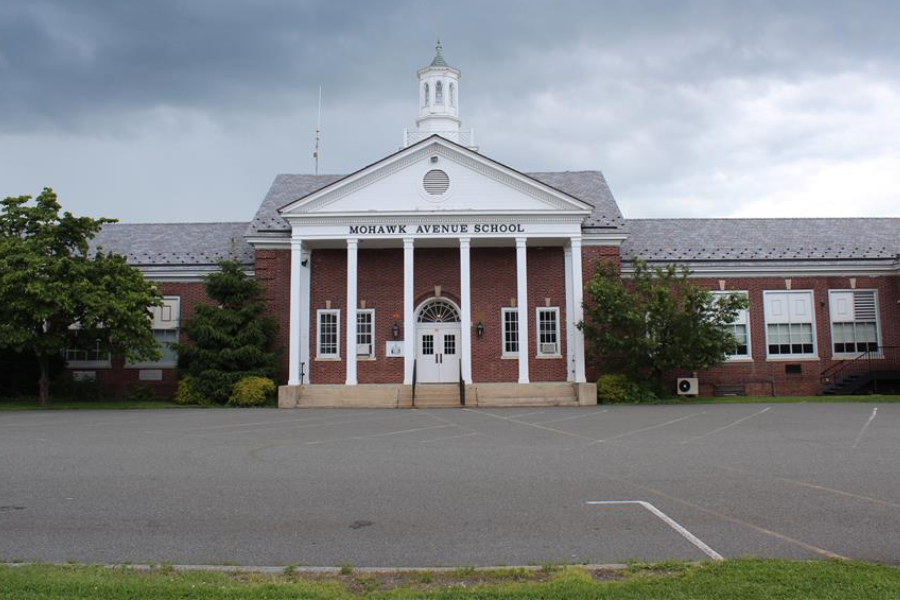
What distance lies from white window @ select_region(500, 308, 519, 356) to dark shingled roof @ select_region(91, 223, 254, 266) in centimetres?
1050

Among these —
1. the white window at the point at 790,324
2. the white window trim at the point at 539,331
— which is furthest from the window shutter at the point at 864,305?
the white window trim at the point at 539,331

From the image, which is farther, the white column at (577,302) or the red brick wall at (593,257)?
the red brick wall at (593,257)

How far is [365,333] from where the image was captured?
92.8 ft

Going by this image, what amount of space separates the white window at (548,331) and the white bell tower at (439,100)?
986 centimetres

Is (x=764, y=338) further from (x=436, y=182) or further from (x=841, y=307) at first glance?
(x=436, y=182)

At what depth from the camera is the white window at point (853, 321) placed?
2919 cm

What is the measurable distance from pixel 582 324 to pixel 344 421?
32.7ft

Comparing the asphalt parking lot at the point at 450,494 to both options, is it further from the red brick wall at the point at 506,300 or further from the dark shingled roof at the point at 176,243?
the dark shingled roof at the point at 176,243

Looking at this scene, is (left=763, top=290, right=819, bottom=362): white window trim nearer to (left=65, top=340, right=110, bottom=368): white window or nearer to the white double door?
the white double door

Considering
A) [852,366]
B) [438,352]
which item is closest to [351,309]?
[438,352]

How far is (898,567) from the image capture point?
5.54 meters

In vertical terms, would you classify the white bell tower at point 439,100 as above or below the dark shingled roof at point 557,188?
above

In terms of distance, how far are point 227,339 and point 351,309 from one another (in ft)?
14.2

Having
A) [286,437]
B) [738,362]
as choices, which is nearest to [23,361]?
[286,437]
